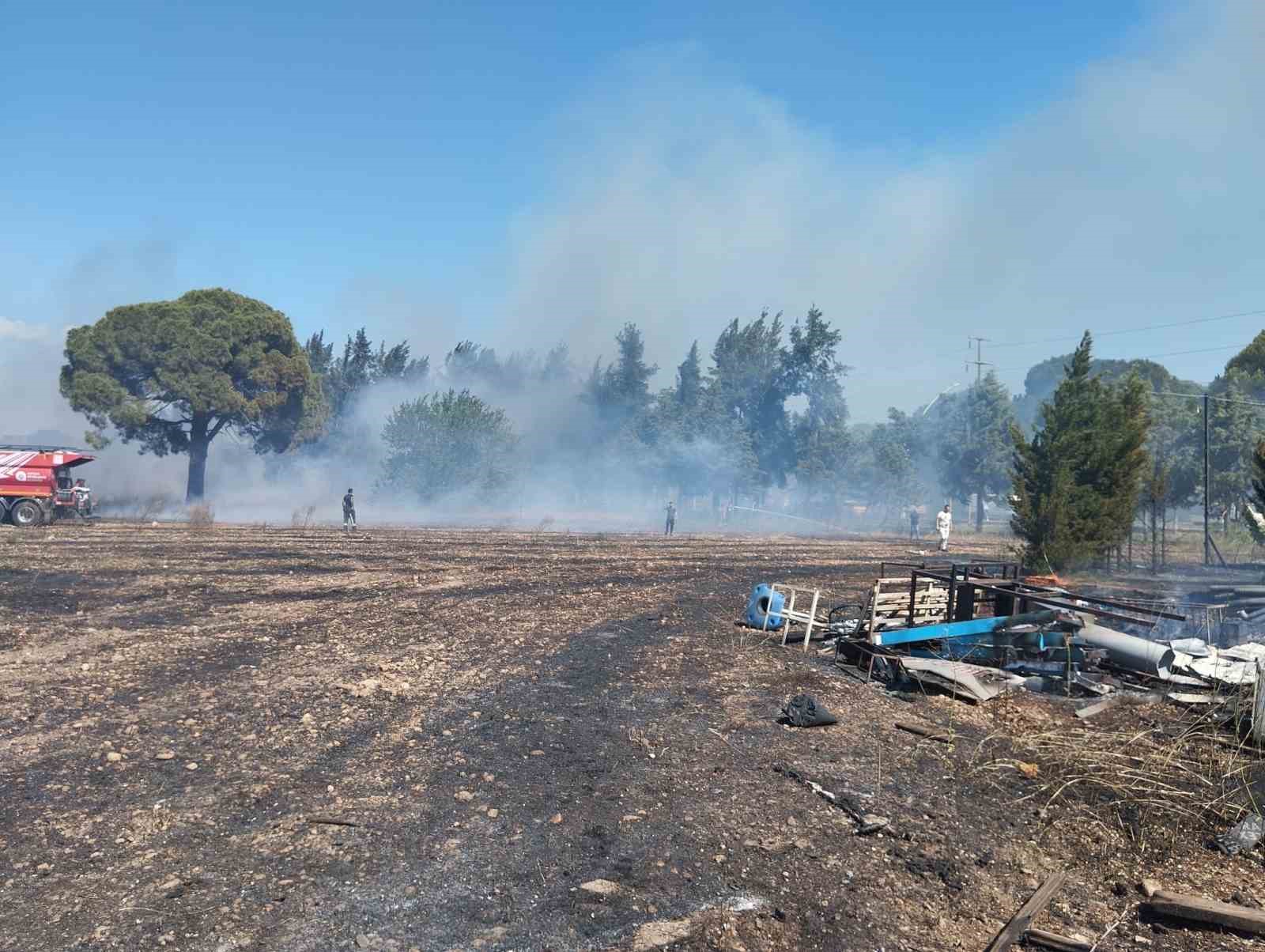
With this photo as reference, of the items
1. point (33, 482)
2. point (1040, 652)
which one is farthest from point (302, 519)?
point (1040, 652)

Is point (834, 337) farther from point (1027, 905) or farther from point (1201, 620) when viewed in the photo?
point (1027, 905)

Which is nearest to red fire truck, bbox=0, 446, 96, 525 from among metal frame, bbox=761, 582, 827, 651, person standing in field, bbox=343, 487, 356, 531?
person standing in field, bbox=343, 487, 356, 531

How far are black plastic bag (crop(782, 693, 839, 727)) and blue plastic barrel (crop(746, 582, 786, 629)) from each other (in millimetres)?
4655

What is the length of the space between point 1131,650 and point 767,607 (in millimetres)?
4951

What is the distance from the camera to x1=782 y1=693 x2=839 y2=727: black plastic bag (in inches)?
326

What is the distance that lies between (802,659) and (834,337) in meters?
53.0

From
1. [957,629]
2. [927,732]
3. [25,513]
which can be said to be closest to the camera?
[927,732]

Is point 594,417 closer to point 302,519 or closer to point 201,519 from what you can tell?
point 302,519

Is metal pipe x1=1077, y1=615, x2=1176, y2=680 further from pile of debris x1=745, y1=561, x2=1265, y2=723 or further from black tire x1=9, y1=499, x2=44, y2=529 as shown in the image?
black tire x1=9, y1=499, x2=44, y2=529

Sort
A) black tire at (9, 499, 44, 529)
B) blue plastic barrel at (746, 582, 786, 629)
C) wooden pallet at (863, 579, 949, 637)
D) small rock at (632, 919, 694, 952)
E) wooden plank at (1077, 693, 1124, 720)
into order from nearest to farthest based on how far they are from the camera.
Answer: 1. small rock at (632, 919, 694, 952)
2. wooden plank at (1077, 693, 1124, 720)
3. wooden pallet at (863, 579, 949, 637)
4. blue plastic barrel at (746, 582, 786, 629)
5. black tire at (9, 499, 44, 529)

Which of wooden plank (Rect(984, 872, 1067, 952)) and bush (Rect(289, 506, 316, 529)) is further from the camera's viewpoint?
bush (Rect(289, 506, 316, 529))

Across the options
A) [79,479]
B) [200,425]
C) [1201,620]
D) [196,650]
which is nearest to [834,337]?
[200,425]

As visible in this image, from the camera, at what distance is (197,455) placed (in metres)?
43.3

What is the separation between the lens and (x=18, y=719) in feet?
25.6
